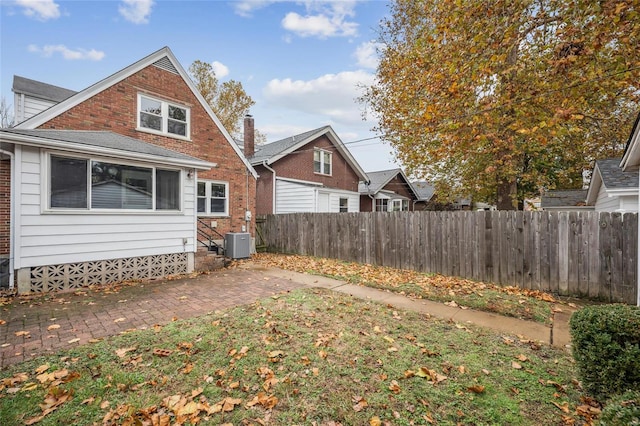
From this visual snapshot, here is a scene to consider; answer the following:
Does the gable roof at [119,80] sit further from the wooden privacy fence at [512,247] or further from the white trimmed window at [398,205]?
the white trimmed window at [398,205]

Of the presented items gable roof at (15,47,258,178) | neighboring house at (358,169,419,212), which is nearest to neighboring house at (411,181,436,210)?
neighboring house at (358,169,419,212)

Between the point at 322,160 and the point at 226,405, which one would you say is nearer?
the point at 226,405

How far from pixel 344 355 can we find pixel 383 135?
13.3m

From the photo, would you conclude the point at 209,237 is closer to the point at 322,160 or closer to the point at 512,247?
the point at 322,160

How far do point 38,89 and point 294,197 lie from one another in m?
11.4

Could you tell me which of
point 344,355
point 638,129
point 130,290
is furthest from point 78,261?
point 638,129

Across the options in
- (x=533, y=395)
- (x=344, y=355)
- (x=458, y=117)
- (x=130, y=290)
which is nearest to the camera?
(x=533, y=395)

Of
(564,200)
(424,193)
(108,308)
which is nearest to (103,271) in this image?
(108,308)

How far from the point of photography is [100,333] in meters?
4.16

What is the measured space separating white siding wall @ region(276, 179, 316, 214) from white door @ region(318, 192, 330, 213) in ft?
1.91

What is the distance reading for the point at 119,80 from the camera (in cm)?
976

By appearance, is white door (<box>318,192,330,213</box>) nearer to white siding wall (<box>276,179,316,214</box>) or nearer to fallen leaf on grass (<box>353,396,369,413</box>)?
white siding wall (<box>276,179,316,214</box>)

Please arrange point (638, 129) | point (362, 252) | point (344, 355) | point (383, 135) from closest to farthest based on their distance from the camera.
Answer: point (344, 355) < point (638, 129) < point (362, 252) < point (383, 135)

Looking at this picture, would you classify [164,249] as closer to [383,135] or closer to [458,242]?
[458,242]
